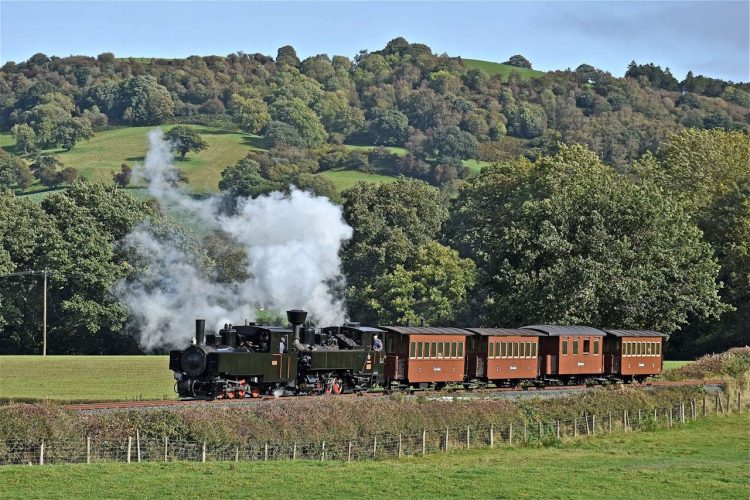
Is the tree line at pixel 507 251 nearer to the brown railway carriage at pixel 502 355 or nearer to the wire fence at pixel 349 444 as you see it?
the brown railway carriage at pixel 502 355

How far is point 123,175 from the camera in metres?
168

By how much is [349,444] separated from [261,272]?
3544cm

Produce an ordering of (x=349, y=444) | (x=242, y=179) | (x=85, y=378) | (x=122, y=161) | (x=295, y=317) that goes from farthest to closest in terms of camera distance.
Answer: (x=122, y=161) < (x=242, y=179) < (x=85, y=378) < (x=295, y=317) < (x=349, y=444)

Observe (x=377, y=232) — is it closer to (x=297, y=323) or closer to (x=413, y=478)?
(x=297, y=323)

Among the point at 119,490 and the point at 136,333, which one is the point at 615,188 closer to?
the point at 136,333

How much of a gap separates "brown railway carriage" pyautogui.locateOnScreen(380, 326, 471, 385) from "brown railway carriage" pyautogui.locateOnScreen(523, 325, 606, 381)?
24.6 ft

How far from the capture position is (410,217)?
117000 mm

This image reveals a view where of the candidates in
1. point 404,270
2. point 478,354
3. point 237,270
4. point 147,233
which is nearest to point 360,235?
point 404,270

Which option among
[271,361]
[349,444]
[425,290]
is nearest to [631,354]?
[271,361]

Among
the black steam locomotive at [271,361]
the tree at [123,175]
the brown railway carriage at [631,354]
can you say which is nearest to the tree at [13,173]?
the tree at [123,175]

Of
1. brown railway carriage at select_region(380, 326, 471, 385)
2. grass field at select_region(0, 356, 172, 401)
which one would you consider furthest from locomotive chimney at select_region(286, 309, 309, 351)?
grass field at select_region(0, 356, 172, 401)

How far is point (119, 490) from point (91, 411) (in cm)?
1114

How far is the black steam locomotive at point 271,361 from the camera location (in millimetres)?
47531

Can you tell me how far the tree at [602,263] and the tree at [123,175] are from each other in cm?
8497
